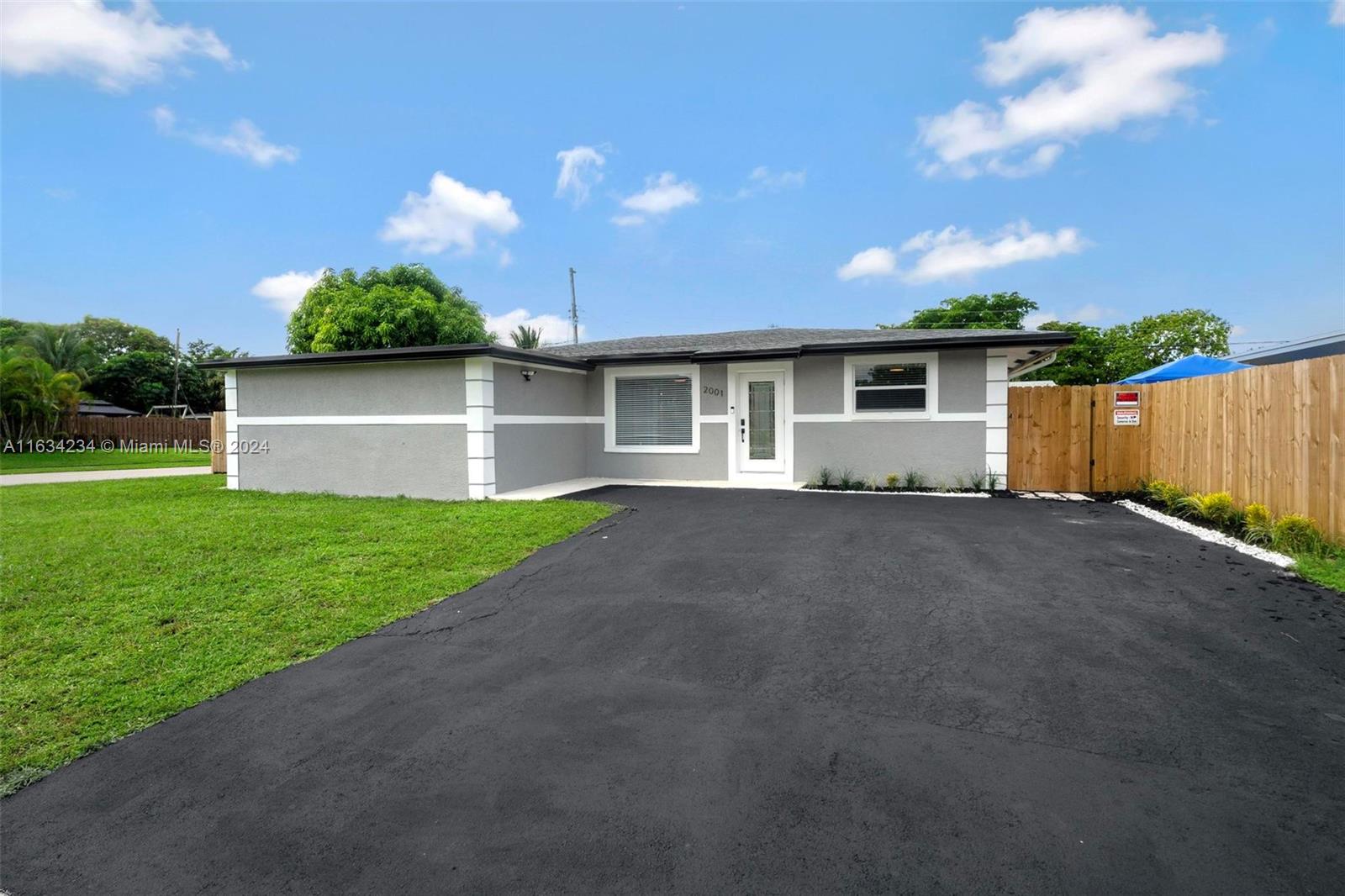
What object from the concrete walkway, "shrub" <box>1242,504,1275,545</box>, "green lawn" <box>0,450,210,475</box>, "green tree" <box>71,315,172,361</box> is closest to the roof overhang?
"shrub" <box>1242,504,1275,545</box>

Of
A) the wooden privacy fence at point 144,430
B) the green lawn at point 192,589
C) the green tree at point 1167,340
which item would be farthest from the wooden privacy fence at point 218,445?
the green tree at point 1167,340

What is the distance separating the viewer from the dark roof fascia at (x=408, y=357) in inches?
383

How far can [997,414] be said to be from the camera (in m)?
10.7

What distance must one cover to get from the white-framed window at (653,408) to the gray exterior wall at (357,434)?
11.6 feet

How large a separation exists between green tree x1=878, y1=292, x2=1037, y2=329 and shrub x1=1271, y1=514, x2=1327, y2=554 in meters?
31.5

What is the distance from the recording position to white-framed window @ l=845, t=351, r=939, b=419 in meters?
11.0

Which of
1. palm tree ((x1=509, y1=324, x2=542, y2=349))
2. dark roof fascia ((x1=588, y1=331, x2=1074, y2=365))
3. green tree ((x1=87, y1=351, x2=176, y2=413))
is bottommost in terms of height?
dark roof fascia ((x1=588, y1=331, x2=1074, y2=365))

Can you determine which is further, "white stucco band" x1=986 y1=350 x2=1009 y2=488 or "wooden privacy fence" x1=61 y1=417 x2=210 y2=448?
"wooden privacy fence" x1=61 y1=417 x2=210 y2=448

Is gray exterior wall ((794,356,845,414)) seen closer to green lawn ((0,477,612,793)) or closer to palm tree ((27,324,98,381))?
green lawn ((0,477,612,793))

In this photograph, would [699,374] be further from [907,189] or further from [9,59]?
[9,59]

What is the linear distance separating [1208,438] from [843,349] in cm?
521

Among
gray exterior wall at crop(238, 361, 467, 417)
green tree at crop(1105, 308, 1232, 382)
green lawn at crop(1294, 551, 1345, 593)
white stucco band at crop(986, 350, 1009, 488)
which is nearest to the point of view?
green lawn at crop(1294, 551, 1345, 593)

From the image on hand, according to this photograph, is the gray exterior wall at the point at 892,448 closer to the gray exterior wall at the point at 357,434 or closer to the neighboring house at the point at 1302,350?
the neighboring house at the point at 1302,350

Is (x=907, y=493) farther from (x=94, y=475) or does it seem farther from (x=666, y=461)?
(x=94, y=475)
